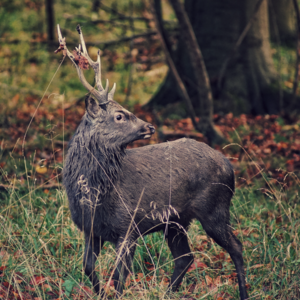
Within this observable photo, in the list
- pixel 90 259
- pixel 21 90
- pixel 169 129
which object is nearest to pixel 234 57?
pixel 169 129

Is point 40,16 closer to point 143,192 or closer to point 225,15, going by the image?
point 225,15

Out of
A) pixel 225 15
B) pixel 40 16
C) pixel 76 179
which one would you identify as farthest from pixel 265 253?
pixel 40 16

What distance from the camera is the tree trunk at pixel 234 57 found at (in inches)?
330

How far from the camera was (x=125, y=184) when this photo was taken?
3.60m

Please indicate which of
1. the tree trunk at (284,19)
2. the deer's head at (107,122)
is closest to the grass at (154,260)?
the deer's head at (107,122)

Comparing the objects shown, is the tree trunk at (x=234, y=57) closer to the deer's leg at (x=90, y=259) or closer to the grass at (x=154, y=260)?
the grass at (x=154, y=260)

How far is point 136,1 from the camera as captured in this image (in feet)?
47.4

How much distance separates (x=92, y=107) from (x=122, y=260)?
1.25 metres

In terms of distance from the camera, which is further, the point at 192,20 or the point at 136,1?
the point at 136,1

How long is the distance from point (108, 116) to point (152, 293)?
1.45 metres

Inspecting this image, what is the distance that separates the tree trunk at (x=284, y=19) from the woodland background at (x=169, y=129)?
0.03 m

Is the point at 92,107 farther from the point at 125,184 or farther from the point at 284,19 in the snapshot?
the point at 284,19

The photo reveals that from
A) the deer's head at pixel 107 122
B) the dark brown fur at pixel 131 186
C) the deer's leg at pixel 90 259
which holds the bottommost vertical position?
the deer's leg at pixel 90 259

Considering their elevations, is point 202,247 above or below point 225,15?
below
